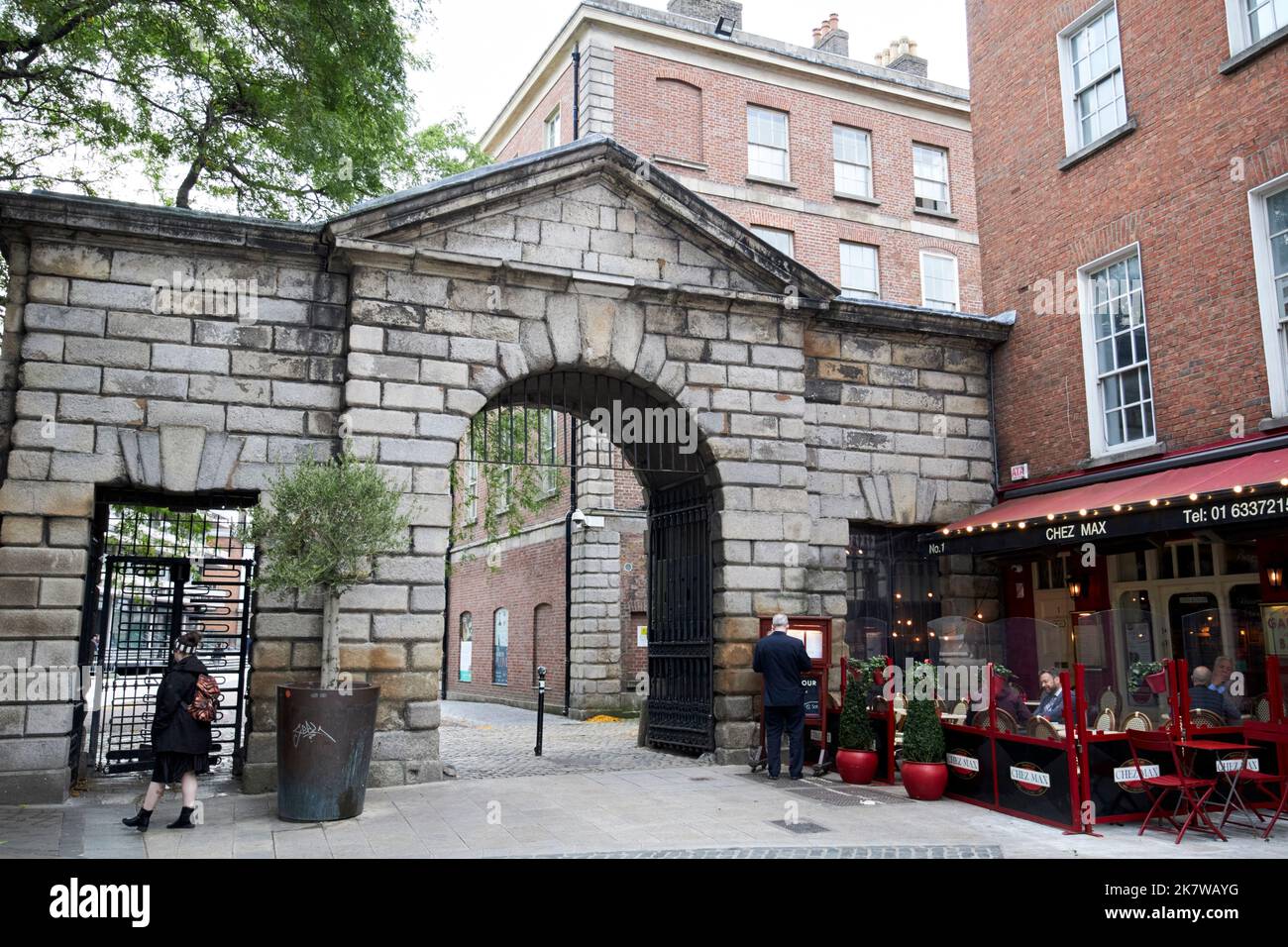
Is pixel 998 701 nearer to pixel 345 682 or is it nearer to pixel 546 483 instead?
pixel 345 682

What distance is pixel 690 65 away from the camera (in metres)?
21.7

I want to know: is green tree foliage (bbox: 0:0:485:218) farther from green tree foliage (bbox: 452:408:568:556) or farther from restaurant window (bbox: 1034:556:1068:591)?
restaurant window (bbox: 1034:556:1068:591)

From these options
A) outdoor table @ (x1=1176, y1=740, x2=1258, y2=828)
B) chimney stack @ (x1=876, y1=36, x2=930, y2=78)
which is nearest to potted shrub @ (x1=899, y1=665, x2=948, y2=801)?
outdoor table @ (x1=1176, y1=740, x2=1258, y2=828)

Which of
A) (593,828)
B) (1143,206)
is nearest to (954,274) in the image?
(1143,206)

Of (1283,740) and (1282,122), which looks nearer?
(1283,740)

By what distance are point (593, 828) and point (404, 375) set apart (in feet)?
16.1

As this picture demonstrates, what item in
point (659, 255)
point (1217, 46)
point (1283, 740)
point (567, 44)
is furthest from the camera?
point (567, 44)

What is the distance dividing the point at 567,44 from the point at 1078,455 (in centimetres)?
1422

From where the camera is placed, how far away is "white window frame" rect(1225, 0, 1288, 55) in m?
10.7

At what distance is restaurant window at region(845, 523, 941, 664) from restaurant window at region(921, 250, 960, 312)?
38.2ft

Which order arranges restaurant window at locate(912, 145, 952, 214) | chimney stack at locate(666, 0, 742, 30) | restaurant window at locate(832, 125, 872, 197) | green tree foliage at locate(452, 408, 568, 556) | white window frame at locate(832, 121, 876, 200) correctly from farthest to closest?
restaurant window at locate(912, 145, 952, 214) → restaurant window at locate(832, 125, 872, 197) → white window frame at locate(832, 121, 876, 200) → chimney stack at locate(666, 0, 742, 30) → green tree foliage at locate(452, 408, 568, 556)

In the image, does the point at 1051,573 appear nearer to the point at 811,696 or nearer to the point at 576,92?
the point at 811,696

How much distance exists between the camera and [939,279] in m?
23.9

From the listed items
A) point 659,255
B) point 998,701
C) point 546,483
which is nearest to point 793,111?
point 546,483
